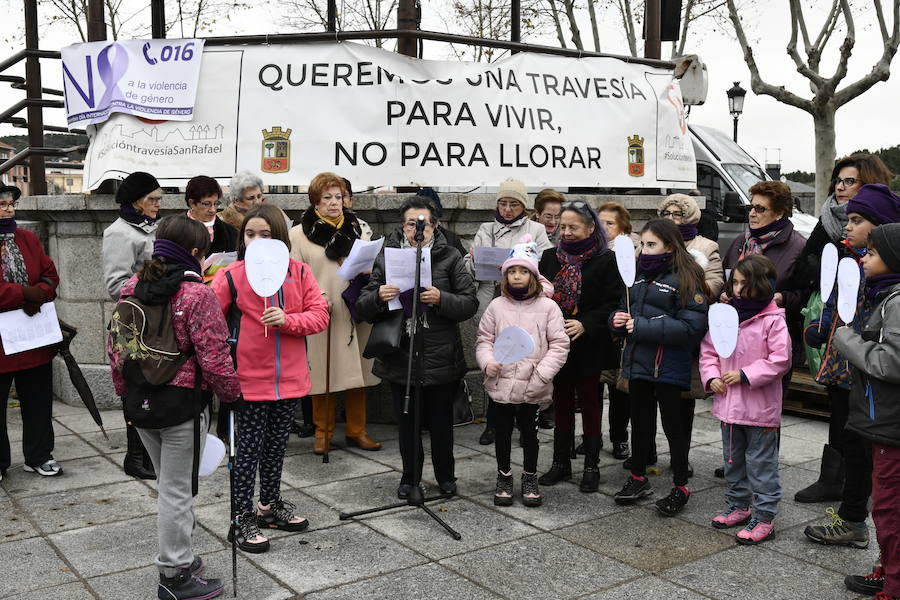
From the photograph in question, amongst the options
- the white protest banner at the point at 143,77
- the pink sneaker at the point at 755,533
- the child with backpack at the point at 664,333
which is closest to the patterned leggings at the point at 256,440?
the child with backpack at the point at 664,333

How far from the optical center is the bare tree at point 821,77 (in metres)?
18.6

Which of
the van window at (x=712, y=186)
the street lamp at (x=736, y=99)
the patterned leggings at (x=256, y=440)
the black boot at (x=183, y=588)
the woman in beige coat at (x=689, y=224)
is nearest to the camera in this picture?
the black boot at (x=183, y=588)

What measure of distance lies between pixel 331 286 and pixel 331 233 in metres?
0.38

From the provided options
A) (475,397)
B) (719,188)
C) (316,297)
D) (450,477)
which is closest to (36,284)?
(316,297)

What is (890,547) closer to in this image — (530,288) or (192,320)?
(530,288)

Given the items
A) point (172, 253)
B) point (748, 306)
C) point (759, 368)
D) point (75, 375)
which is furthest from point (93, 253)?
point (759, 368)

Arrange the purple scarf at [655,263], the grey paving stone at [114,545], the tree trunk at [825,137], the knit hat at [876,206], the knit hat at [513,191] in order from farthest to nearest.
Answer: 1. the tree trunk at [825,137]
2. the knit hat at [513,191]
3. the purple scarf at [655,263]
4. the knit hat at [876,206]
5. the grey paving stone at [114,545]

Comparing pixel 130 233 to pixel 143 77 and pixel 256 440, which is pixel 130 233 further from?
pixel 143 77

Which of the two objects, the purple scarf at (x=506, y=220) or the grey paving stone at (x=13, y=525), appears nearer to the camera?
the grey paving stone at (x=13, y=525)

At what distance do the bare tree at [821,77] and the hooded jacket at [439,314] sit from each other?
16.3 m

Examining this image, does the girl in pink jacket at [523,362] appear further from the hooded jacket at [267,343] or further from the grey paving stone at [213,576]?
the grey paving stone at [213,576]

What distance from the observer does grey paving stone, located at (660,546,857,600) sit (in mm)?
3775

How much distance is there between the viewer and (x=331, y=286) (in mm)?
6035

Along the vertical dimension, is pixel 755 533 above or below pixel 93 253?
below
